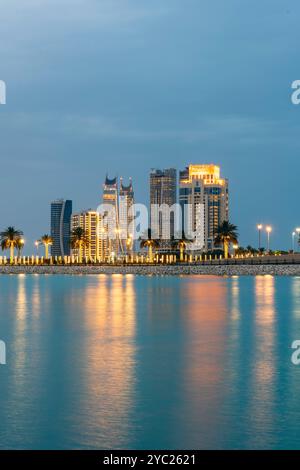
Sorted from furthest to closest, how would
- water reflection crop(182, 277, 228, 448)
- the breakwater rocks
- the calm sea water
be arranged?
the breakwater rocks
water reflection crop(182, 277, 228, 448)
the calm sea water

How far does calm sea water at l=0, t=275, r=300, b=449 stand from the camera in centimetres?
2117

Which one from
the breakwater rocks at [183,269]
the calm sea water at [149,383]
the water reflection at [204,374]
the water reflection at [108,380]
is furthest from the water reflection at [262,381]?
the breakwater rocks at [183,269]

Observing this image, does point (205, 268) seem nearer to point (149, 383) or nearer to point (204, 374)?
point (204, 374)

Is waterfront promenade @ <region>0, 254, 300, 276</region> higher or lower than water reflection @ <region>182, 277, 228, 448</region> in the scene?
higher

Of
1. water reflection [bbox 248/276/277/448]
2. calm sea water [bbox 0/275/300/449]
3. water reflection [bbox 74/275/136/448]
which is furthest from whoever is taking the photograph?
A: water reflection [bbox 248/276/277/448]

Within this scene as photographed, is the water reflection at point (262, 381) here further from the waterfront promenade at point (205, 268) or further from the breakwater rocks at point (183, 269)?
the breakwater rocks at point (183, 269)

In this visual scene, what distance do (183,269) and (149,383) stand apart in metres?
147

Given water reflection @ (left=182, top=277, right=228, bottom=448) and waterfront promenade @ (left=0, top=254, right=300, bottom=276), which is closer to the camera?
water reflection @ (left=182, top=277, right=228, bottom=448)

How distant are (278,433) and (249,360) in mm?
13473

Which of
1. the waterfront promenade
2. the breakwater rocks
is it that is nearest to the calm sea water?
the waterfront promenade

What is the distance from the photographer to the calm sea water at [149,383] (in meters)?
21.2

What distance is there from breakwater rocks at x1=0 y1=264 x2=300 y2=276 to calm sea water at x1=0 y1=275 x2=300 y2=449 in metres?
103

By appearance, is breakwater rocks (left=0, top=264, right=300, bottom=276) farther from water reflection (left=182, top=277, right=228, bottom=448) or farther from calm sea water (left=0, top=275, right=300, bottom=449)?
calm sea water (left=0, top=275, right=300, bottom=449)
